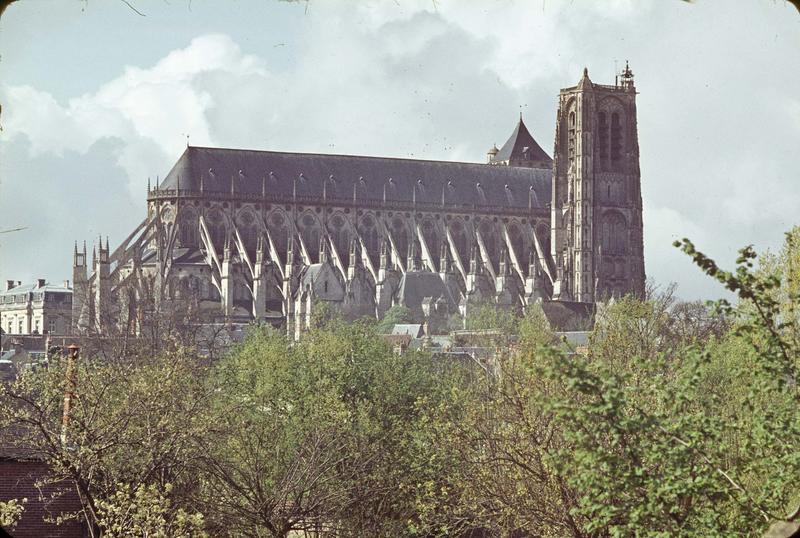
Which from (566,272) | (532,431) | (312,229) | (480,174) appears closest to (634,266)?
(566,272)

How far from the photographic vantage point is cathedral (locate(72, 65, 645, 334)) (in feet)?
323

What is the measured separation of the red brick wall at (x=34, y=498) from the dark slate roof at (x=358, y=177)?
275ft

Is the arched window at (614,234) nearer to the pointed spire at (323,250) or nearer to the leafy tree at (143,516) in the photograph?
the pointed spire at (323,250)

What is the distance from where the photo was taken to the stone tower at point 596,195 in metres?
104

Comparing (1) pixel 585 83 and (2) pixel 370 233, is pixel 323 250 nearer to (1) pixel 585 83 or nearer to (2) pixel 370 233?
(2) pixel 370 233

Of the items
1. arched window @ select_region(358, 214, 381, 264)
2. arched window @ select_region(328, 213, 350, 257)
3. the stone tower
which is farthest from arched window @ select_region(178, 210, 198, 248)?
the stone tower

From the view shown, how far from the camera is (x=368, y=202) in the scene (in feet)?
358

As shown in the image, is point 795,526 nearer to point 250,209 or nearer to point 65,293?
point 250,209

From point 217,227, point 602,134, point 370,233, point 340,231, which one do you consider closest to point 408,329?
point 340,231

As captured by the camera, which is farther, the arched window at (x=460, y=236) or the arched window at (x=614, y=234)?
the arched window at (x=460, y=236)

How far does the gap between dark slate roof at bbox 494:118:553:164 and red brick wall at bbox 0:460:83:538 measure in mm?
108352

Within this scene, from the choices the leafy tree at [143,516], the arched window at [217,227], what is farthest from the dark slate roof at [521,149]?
the leafy tree at [143,516]

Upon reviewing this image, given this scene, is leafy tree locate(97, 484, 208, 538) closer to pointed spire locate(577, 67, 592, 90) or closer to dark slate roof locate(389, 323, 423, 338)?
dark slate roof locate(389, 323, 423, 338)

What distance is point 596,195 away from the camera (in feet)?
346
